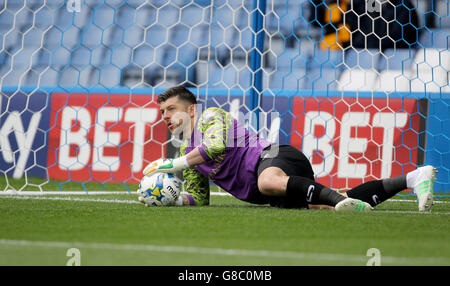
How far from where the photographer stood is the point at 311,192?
153 inches

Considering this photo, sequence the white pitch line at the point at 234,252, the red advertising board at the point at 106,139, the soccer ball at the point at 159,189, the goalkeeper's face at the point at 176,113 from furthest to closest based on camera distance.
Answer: the red advertising board at the point at 106,139 → the goalkeeper's face at the point at 176,113 → the soccer ball at the point at 159,189 → the white pitch line at the point at 234,252

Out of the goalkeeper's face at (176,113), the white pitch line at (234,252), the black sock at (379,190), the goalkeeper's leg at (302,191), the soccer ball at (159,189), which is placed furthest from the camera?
the goalkeeper's face at (176,113)

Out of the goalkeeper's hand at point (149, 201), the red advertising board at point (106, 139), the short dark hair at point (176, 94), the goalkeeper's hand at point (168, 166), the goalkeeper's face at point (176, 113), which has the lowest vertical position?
the goalkeeper's hand at point (149, 201)

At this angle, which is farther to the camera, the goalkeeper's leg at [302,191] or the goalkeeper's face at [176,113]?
the goalkeeper's face at [176,113]

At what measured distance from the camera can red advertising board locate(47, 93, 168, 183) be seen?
6605 millimetres

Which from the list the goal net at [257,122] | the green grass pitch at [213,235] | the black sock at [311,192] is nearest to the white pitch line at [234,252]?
the green grass pitch at [213,235]

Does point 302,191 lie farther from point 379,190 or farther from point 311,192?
point 379,190

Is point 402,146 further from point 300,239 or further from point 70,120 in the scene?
point 300,239

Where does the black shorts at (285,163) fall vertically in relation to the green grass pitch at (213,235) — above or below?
above

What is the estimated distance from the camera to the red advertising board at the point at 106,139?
6605 mm

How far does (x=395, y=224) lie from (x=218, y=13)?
23.4ft

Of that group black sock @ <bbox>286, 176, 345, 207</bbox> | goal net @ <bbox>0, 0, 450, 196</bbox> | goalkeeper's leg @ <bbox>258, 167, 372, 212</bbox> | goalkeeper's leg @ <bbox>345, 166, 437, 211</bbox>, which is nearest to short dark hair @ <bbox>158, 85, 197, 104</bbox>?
goalkeeper's leg @ <bbox>258, 167, 372, 212</bbox>

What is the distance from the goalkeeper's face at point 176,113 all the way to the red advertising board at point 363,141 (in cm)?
215

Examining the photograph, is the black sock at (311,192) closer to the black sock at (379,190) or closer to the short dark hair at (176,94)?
the black sock at (379,190)
